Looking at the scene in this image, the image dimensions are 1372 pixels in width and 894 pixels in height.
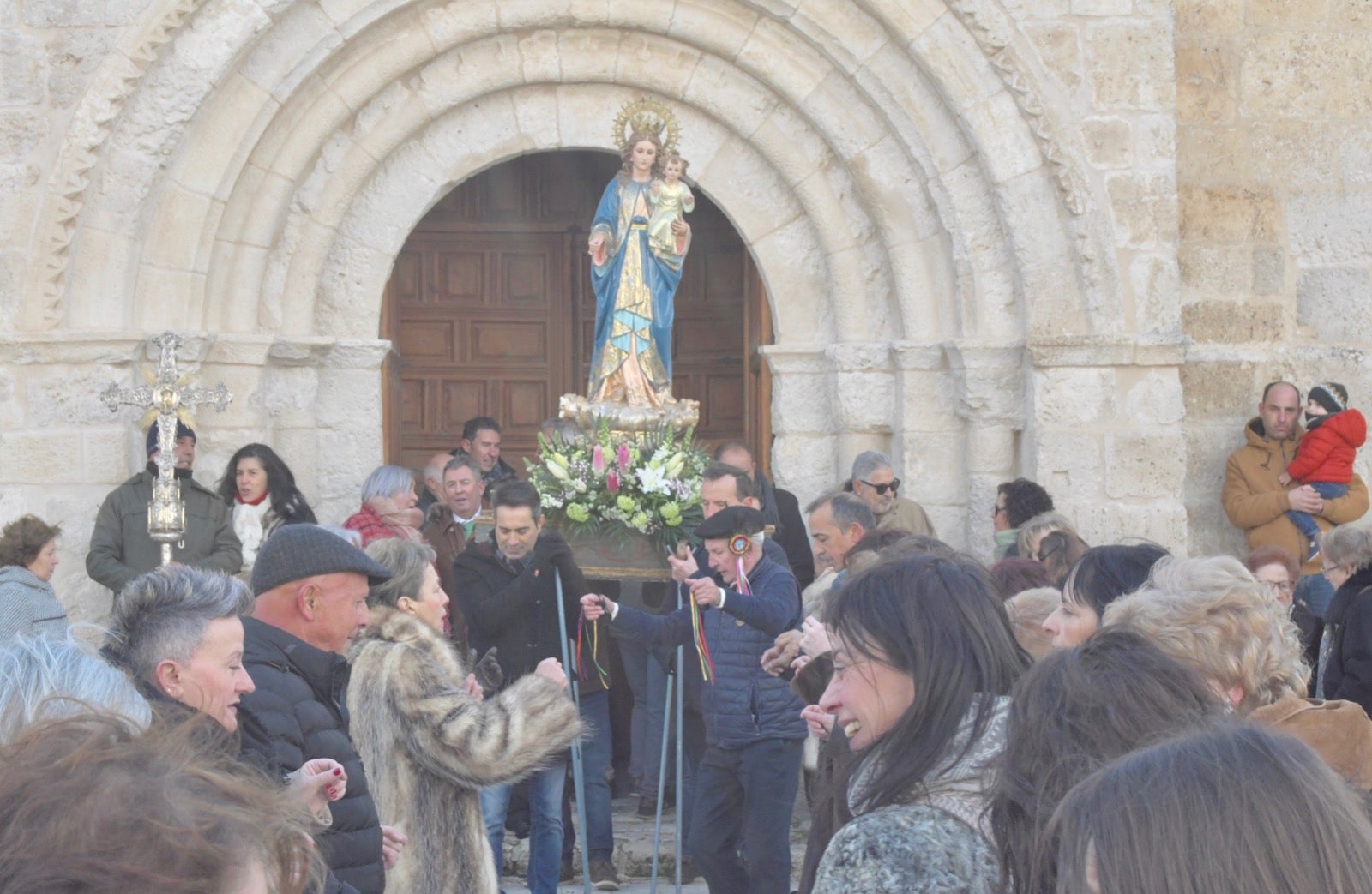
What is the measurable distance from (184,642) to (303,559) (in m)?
0.57

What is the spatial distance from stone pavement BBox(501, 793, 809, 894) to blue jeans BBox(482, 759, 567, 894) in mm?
602

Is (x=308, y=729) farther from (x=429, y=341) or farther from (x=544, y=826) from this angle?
(x=429, y=341)

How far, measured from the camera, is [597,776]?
19.9 ft

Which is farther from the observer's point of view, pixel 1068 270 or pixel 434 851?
pixel 1068 270

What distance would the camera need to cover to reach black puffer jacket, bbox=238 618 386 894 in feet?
10.0

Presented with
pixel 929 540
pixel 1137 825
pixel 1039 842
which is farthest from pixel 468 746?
pixel 1137 825

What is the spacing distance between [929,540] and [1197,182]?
5.26 meters

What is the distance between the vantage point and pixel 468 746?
370cm

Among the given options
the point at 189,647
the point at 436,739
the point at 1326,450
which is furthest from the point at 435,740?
the point at 1326,450

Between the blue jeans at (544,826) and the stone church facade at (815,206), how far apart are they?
9.81 ft

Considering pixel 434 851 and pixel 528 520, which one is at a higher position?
pixel 528 520

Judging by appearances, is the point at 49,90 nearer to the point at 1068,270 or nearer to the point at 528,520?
the point at 528,520

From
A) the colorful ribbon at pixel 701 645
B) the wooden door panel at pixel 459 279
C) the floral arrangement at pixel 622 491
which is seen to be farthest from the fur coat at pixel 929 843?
the wooden door panel at pixel 459 279

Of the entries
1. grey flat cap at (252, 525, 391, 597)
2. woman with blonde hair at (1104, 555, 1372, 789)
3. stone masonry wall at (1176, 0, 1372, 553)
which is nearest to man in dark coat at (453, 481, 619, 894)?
grey flat cap at (252, 525, 391, 597)
